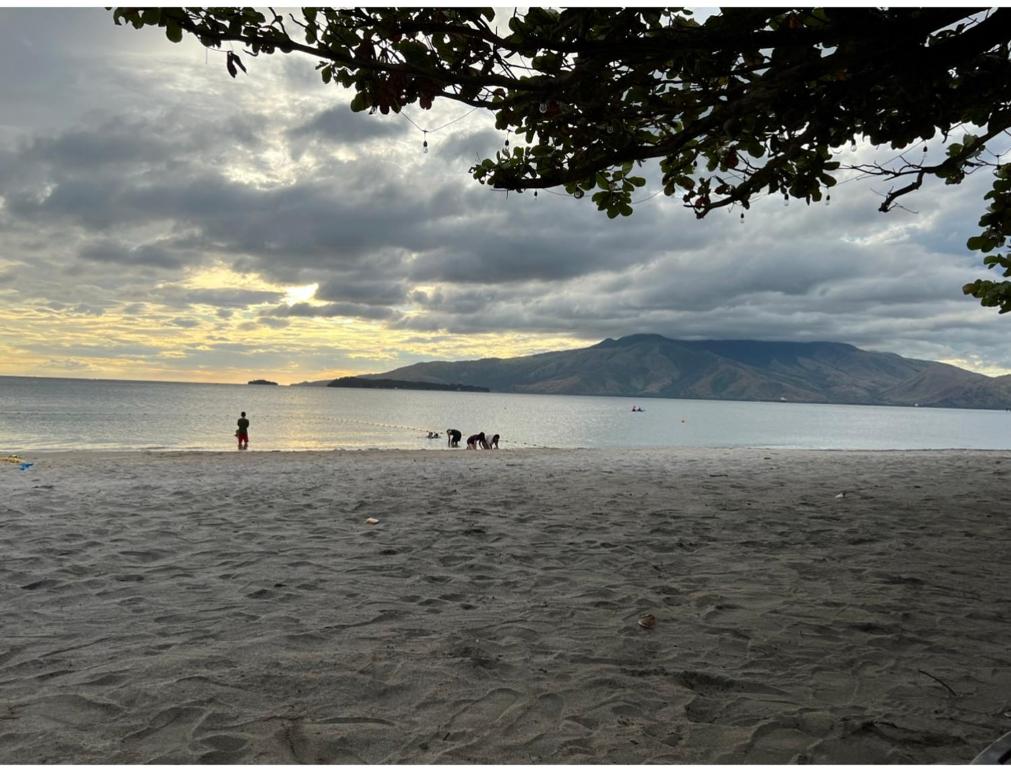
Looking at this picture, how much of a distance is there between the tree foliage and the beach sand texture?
362 centimetres

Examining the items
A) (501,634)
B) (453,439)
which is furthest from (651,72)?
(453,439)

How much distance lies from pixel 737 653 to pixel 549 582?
1.80 meters

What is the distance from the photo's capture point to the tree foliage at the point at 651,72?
412 cm

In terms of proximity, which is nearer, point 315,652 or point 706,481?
point 315,652

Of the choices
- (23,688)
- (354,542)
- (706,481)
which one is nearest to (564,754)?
(23,688)

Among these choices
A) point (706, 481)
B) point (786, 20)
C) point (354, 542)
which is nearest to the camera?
point (786, 20)

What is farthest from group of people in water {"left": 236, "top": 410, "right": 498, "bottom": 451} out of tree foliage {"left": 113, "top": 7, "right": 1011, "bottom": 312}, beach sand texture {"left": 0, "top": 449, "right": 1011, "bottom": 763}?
tree foliage {"left": 113, "top": 7, "right": 1011, "bottom": 312}

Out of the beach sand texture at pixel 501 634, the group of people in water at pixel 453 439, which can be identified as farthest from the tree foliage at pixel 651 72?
the group of people in water at pixel 453 439

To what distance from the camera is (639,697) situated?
10.9ft

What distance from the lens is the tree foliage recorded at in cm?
412

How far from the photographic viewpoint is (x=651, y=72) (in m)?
5.11

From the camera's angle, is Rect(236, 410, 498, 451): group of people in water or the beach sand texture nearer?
the beach sand texture

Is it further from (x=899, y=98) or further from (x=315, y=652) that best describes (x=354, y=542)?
(x=899, y=98)

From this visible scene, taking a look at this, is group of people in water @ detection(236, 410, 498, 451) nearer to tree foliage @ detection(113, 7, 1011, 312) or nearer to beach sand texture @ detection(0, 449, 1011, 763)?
beach sand texture @ detection(0, 449, 1011, 763)
